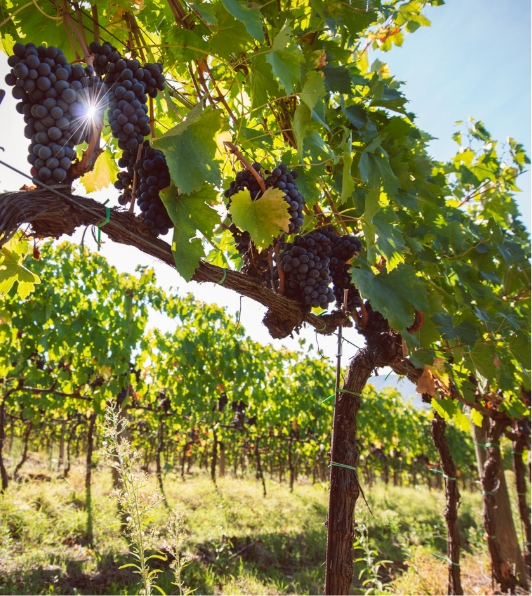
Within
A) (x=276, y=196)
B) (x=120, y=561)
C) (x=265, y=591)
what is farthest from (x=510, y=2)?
→ (x=120, y=561)

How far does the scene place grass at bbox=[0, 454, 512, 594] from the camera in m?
5.33

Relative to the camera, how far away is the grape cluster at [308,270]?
66.7 inches

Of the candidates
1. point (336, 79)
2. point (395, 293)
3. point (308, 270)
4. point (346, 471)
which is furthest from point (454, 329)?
point (336, 79)

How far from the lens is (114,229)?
1.20 metres

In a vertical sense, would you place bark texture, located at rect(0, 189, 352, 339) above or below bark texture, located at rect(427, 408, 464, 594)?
above

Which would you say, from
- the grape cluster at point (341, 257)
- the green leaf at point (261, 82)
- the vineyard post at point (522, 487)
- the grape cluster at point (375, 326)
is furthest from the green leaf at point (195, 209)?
the vineyard post at point (522, 487)

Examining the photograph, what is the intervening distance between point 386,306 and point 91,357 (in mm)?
6782

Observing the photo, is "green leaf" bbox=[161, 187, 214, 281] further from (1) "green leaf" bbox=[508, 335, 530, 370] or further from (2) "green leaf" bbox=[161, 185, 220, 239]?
(1) "green leaf" bbox=[508, 335, 530, 370]

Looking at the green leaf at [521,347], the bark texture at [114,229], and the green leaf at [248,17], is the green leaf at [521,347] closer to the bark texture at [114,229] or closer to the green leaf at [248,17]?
the bark texture at [114,229]

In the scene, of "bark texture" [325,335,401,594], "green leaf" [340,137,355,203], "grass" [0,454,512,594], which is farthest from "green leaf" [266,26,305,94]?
"grass" [0,454,512,594]

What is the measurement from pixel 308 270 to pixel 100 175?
83cm

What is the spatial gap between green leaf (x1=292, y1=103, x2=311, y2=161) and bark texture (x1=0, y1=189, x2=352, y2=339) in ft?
1.49

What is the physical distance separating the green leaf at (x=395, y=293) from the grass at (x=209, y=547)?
3038mm

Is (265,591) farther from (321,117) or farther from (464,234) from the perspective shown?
(321,117)
